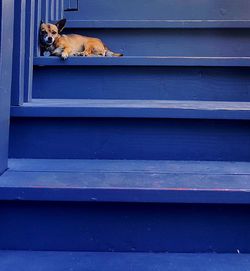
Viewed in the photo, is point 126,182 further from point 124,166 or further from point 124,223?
point 124,166

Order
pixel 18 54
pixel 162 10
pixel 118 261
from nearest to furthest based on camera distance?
1. pixel 118 261
2. pixel 18 54
3. pixel 162 10

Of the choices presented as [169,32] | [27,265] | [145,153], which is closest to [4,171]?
[27,265]

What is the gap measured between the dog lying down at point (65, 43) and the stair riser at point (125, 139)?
1117 millimetres

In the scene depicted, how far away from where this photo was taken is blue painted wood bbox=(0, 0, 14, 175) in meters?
1.29

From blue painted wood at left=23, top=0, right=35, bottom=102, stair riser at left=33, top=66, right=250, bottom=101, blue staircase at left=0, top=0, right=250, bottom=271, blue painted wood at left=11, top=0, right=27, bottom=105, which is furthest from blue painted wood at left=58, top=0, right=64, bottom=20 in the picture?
blue painted wood at left=11, top=0, right=27, bottom=105

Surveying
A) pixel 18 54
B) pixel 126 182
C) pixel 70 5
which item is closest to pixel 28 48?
pixel 18 54

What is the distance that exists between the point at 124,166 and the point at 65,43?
1734 mm

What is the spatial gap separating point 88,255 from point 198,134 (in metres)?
0.58

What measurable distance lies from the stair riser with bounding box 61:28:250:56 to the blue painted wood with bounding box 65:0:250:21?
42cm

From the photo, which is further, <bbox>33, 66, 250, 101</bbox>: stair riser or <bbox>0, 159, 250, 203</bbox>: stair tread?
<bbox>33, 66, 250, 101</bbox>: stair riser

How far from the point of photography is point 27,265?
112 centimetres

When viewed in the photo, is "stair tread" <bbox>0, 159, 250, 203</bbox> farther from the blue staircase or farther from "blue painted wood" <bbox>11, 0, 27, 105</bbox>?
"blue painted wood" <bbox>11, 0, 27, 105</bbox>

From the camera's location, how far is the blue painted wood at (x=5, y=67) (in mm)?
1291

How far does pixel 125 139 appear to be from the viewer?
152 cm
